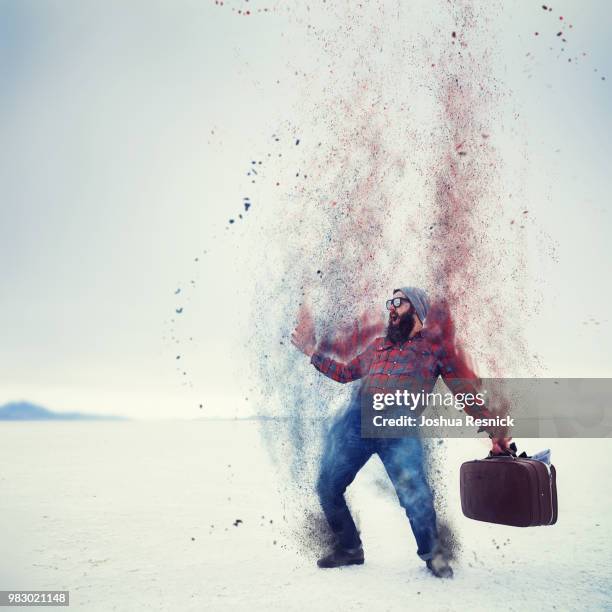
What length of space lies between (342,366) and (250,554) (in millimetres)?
1617

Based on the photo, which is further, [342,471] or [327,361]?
[327,361]

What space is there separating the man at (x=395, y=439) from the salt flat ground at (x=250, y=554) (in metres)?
0.23

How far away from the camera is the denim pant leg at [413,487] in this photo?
390cm

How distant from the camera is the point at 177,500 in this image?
675 centimetres

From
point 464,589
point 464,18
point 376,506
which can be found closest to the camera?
point 464,589

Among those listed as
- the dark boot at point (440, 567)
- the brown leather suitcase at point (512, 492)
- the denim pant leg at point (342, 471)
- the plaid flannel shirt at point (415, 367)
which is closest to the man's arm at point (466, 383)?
the plaid flannel shirt at point (415, 367)

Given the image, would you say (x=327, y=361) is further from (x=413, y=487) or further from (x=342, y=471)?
(x=413, y=487)

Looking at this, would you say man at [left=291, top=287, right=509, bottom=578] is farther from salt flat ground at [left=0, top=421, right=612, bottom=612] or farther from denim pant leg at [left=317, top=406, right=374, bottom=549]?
salt flat ground at [left=0, top=421, right=612, bottom=612]

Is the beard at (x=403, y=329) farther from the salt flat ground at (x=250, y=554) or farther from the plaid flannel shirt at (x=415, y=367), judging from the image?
the salt flat ground at (x=250, y=554)

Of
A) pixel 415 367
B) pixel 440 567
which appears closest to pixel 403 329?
pixel 415 367

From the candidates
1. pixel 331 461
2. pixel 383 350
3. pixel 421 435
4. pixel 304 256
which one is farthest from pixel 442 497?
pixel 304 256

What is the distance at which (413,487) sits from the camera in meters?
3.92

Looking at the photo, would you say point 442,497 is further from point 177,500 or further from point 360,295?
point 177,500

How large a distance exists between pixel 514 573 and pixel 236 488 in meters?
4.10
